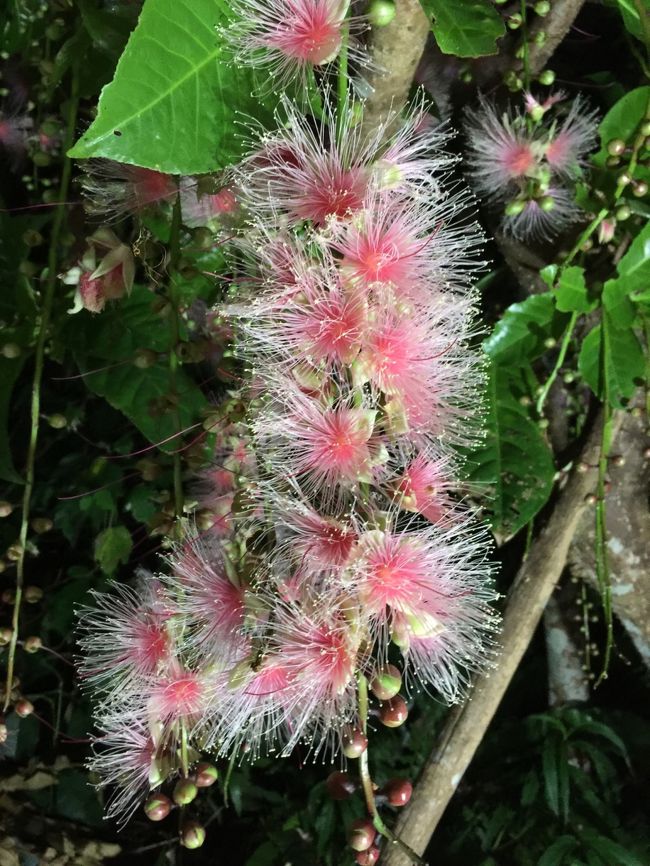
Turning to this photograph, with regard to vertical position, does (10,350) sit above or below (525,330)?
below

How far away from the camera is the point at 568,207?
3.94ft

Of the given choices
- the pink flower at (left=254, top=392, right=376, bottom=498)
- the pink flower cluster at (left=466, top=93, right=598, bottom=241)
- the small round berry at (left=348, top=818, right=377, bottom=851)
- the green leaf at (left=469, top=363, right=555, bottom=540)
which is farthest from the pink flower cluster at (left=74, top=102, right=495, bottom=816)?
the pink flower cluster at (left=466, top=93, right=598, bottom=241)

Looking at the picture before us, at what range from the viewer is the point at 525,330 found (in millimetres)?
1067

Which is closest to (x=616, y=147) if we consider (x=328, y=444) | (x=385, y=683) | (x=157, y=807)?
(x=328, y=444)

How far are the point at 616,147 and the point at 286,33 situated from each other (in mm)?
559

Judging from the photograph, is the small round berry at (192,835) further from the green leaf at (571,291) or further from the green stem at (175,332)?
the green leaf at (571,291)

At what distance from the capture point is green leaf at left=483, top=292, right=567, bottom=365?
1048mm

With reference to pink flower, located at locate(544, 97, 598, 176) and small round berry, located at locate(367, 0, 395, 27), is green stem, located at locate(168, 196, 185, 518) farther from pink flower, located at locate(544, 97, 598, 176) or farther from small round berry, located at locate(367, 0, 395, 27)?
pink flower, located at locate(544, 97, 598, 176)

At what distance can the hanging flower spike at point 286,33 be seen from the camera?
2.15 ft

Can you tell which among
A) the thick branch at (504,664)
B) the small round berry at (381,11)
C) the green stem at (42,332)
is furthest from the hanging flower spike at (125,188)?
the thick branch at (504,664)

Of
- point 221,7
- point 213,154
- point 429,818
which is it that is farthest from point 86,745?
point 221,7

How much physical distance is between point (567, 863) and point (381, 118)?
1.26m

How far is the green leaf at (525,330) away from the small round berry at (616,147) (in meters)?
0.21

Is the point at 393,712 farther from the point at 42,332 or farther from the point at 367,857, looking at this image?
the point at 42,332
